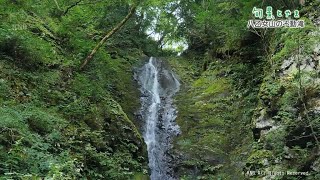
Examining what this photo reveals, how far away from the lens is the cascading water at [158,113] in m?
10.5

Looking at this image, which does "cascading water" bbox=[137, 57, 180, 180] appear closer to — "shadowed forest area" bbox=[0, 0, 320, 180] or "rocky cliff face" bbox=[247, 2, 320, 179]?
"shadowed forest area" bbox=[0, 0, 320, 180]

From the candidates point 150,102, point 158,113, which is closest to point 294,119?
point 158,113

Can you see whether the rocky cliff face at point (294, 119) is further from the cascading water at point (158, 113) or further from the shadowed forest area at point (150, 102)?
the cascading water at point (158, 113)

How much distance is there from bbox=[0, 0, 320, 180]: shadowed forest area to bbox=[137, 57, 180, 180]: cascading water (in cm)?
8

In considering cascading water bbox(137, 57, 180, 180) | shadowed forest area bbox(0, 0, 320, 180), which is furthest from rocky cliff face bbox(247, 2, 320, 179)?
cascading water bbox(137, 57, 180, 180)

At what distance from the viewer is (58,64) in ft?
30.7

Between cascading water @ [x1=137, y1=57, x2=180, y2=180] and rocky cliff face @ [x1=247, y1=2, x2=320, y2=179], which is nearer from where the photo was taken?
rocky cliff face @ [x1=247, y1=2, x2=320, y2=179]

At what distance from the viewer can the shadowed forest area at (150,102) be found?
20.9 ft

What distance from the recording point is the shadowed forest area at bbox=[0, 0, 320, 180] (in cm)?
638

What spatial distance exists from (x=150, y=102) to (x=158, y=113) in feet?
4.02

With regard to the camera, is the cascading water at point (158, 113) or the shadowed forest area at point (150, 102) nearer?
the shadowed forest area at point (150, 102)

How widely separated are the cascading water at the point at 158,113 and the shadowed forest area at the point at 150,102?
0.08m

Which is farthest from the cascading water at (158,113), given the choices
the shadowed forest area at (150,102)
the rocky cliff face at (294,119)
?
the rocky cliff face at (294,119)

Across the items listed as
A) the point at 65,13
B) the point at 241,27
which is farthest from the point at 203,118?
the point at 65,13
